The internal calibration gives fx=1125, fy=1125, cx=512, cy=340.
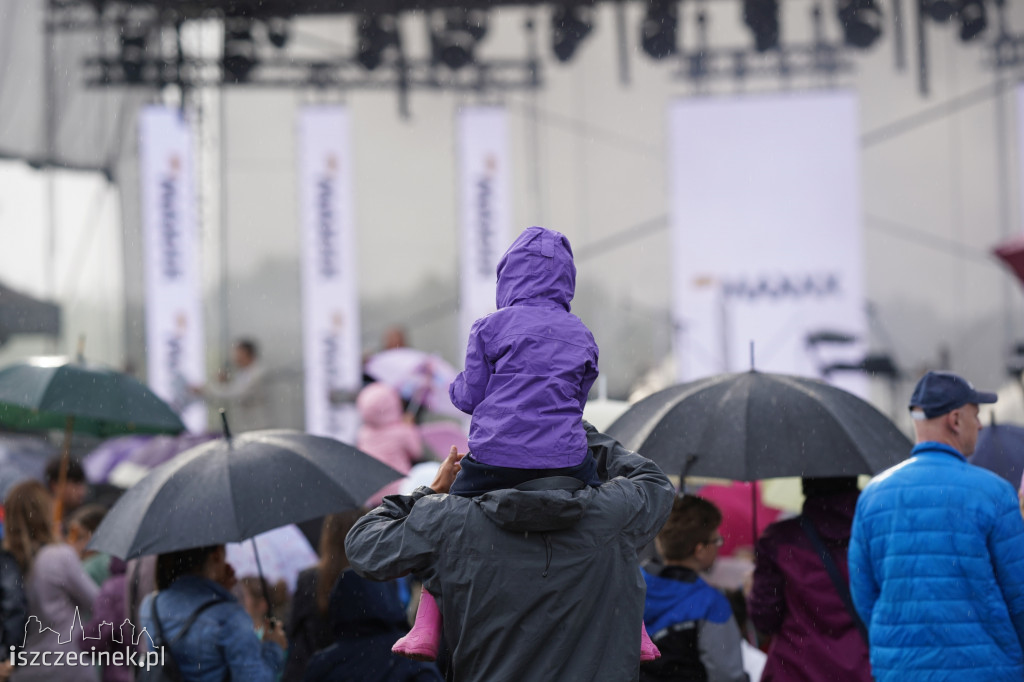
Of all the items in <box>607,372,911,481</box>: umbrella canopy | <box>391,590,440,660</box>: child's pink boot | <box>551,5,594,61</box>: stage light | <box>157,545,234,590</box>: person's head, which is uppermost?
<box>551,5,594,61</box>: stage light

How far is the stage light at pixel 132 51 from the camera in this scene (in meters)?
10.8

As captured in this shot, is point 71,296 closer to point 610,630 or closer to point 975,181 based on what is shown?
point 975,181

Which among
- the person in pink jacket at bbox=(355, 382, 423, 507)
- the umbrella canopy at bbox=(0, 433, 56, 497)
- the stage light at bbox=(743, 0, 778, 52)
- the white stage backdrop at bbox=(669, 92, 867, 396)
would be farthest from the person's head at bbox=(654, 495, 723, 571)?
the stage light at bbox=(743, 0, 778, 52)

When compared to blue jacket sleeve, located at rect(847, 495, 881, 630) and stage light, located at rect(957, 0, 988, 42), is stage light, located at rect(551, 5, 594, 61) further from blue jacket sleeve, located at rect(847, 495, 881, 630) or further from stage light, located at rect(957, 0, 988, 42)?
blue jacket sleeve, located at rect(847, 495, 881, 630)

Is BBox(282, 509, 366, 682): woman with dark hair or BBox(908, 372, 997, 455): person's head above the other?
BBox(908, 372, 997, 455): person's head

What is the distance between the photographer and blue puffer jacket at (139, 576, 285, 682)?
307 centimetres

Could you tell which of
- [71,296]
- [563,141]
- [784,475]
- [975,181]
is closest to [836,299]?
[975,181]

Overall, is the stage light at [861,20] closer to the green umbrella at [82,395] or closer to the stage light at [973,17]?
the stage light at [973,17]

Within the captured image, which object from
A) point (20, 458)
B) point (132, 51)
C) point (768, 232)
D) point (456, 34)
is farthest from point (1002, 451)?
point (132, 51)

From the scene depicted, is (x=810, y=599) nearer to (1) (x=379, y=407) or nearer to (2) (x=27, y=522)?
(2) (x=27, y=522)

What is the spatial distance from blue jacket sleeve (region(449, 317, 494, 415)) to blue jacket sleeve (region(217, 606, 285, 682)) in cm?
129

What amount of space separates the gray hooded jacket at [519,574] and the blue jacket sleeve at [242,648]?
109cm

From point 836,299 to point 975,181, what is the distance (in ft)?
8.29

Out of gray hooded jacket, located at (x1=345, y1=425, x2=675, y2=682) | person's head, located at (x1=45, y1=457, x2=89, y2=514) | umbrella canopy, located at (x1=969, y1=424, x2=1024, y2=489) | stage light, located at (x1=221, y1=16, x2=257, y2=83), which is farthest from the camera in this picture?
stage light, located at (x1=221, y1=16, x2=257, y2=83)
